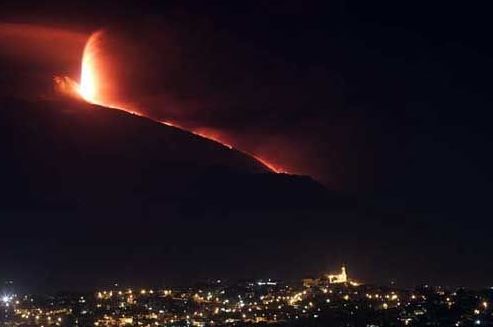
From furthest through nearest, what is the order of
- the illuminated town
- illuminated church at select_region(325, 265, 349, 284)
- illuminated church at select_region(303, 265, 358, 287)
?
illuminated church at select_region(325, 265, 349, 284) → illuminated church at select_region(303, 265, 358, 287) → the illuminated town

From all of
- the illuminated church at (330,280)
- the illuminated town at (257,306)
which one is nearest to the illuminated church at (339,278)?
the illuminated church at (330,280)

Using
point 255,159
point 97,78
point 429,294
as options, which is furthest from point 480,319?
point 97,78

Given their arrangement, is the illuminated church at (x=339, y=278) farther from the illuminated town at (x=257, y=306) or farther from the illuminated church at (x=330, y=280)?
the illuminated town at (x=257, y=306)

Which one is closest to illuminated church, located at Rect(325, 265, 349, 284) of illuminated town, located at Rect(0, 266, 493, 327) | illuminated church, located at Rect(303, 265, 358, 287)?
illuminated church, located at Rect(303, 265, 358, 287)

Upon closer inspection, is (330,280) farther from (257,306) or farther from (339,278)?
(257,306)

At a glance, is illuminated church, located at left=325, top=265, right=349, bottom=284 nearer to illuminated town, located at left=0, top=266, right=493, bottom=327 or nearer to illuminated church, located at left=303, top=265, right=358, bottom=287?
illuminated church, located at left=303, top=265, right=358, bottom=287

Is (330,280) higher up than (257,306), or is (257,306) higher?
(330,280)

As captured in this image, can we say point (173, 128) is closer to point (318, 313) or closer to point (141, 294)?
point (141, 294)

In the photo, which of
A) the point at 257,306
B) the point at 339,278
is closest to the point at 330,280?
the point at 339,278

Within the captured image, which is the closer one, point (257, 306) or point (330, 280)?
point (257, 306)
